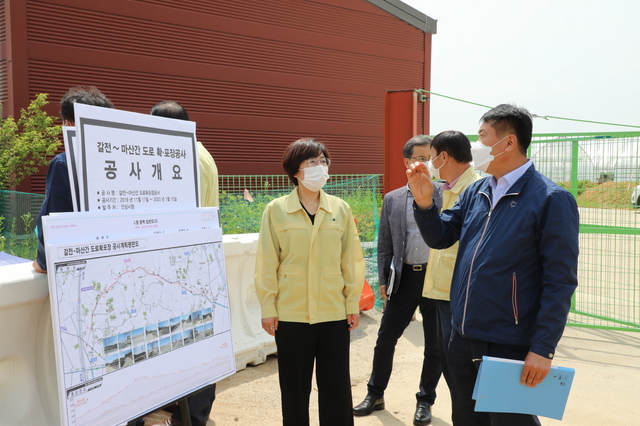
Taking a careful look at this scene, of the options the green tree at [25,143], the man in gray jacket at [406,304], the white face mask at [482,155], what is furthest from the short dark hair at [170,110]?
the green tree at [25,143]

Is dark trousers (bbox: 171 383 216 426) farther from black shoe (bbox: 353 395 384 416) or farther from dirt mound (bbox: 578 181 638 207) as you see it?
dirt mound (bbox: 578 181 638 207)

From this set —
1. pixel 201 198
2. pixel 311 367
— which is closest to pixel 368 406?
pixel 311 367

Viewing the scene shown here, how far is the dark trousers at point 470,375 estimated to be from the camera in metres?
2.41

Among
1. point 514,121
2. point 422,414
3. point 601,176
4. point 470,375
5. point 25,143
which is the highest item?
point 25,143

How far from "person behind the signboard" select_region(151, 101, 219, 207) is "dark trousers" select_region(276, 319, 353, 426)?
1.24 metres

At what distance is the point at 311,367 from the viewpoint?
3.19 m

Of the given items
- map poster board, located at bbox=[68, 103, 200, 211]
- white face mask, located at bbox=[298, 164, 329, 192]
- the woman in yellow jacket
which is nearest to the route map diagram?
map poster board, located at bbox=[68, 103, 200, 211]

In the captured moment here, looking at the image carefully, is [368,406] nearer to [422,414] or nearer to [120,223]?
[422,414]

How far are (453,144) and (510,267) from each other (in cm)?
140

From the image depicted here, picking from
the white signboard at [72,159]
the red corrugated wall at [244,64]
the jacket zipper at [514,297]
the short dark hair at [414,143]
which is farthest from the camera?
the red corrugated wall at [244,64]

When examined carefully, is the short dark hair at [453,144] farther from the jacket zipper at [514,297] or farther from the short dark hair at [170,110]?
the short dark hair at [170,110]

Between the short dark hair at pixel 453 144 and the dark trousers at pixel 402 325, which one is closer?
the short dark hair at pixel 453 144

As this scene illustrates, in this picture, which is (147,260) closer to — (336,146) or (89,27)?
(89,27)

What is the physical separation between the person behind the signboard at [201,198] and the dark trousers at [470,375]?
1.51m
